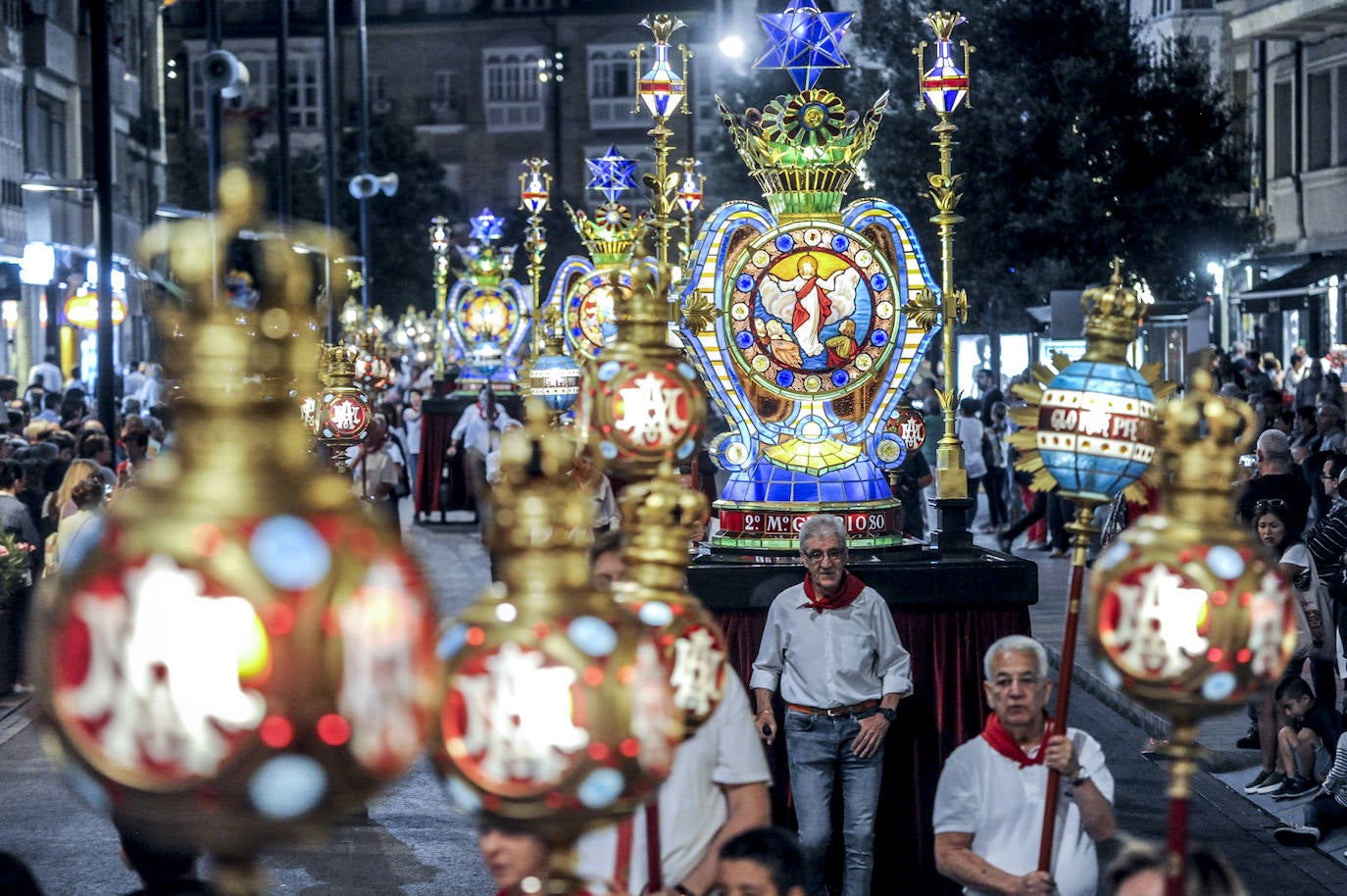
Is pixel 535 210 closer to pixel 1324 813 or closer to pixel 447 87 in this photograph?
pixel 1324 813

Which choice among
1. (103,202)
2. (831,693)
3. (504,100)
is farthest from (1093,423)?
(504,100)

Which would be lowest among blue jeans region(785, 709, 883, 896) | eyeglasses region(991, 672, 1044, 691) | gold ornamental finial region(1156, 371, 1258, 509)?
blue jeans region(785, 709, 883, 896)

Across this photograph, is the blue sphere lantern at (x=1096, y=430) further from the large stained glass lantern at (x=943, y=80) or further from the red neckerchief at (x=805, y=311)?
the large stained glass lantern at (x=943, y=80)

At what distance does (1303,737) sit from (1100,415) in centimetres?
740

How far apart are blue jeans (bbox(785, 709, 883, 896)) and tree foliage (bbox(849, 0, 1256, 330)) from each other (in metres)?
22.5

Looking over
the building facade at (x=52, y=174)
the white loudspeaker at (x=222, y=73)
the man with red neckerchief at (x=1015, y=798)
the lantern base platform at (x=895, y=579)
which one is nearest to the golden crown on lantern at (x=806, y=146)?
the lantern base platform at (x=895, y=579)

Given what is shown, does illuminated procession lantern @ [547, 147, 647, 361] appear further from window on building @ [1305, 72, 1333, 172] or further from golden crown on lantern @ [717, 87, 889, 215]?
window on building @ [1305, 72, 1333, 172]

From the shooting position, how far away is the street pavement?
9.98 meters

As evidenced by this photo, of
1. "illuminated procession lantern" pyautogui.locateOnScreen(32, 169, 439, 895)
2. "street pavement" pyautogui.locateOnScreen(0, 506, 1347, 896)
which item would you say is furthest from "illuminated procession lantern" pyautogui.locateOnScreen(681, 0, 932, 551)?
"illuminated procession lantern" pyautogui.locateOnScreen(32, 169, 439, 895)

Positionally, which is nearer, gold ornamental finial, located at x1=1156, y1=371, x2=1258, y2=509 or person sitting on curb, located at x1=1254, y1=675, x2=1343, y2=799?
gold ornamental finial, located at x1=1156, y1=371, x2=1258, y2=509

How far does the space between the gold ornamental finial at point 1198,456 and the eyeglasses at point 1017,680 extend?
2738 mm

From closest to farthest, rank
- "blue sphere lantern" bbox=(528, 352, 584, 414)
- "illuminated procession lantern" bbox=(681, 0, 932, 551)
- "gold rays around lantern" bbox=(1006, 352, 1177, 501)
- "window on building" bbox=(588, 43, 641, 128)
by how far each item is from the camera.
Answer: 1. "gold rays around lantern" bbox=(1006, 352, 1177, 501)
2. "illuminated procession lantern" bbox=(681, 0, 932, 551)
3. "blue sphere lantern" bbox=(528, 352, 584, 414)
4. "window on building" bbox=(588, 43, 641, 128)

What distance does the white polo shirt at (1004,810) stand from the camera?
6.27m

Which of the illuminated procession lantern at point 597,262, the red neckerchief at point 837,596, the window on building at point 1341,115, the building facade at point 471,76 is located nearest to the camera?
the red neckerchief at point 837,596
